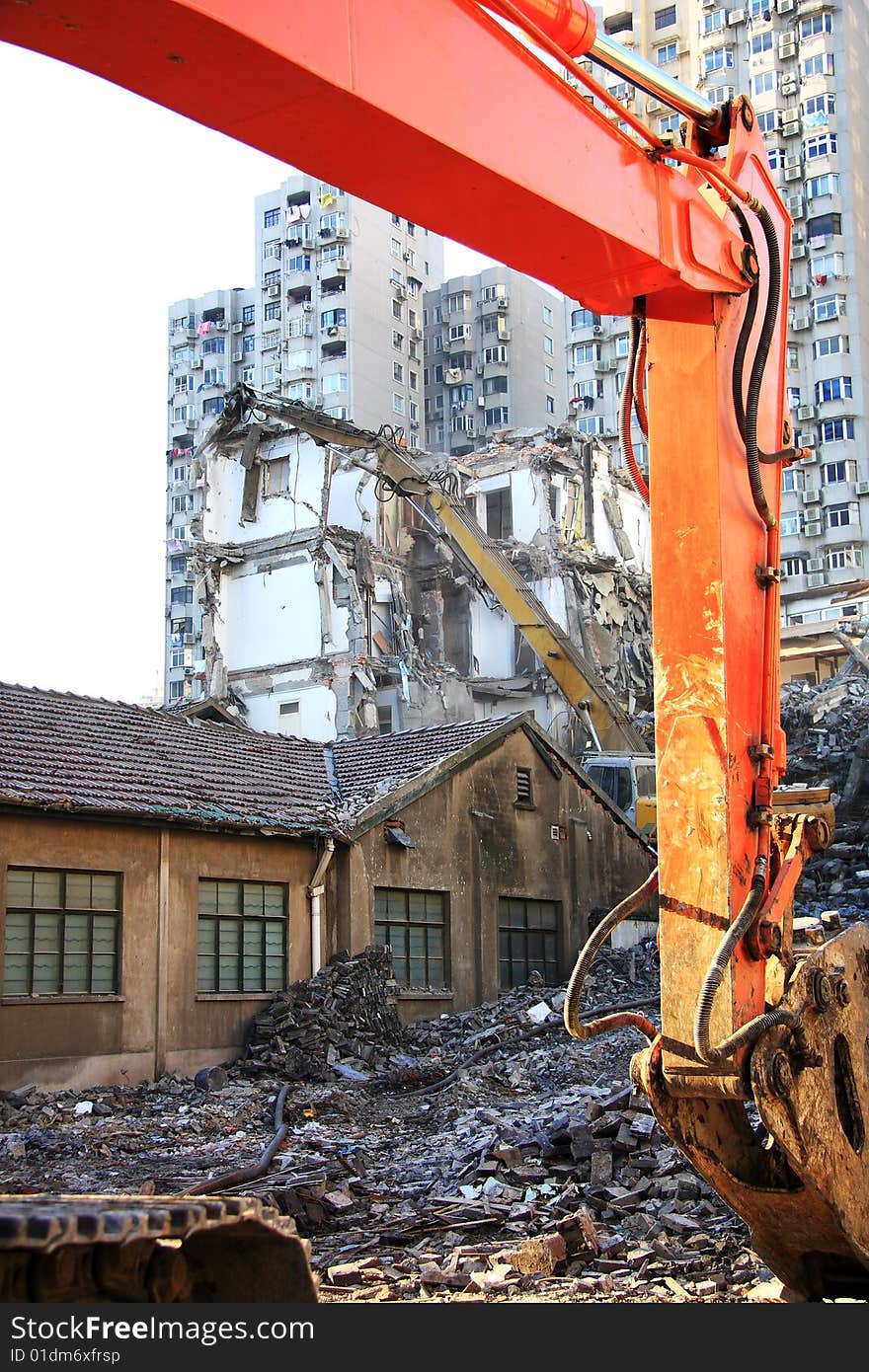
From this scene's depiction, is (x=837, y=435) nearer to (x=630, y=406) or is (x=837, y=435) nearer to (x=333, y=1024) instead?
(x=333, y=1024)

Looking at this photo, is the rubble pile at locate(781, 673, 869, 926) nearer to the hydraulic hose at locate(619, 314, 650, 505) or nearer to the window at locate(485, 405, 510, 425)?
the hydraulic hose at locate(619, 314, 650, 505)

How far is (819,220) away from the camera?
59844mm

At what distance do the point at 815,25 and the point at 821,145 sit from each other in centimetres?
535

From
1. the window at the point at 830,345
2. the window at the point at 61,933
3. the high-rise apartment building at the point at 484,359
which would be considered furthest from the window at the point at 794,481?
the window at the point at 61,933

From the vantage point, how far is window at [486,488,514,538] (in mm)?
44281

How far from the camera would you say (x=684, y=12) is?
216ft

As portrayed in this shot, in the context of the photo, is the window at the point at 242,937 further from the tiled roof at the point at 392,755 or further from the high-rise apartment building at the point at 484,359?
the high-rise apartment building at the point at 484,359

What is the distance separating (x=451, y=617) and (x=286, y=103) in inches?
1439

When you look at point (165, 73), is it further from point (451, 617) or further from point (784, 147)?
point (784, 147)

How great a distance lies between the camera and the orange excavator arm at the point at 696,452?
506 cm

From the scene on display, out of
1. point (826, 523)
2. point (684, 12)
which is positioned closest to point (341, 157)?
point (826, 523)

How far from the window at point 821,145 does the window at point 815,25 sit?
4.42 m

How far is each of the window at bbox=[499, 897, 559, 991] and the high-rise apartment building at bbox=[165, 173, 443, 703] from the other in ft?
155

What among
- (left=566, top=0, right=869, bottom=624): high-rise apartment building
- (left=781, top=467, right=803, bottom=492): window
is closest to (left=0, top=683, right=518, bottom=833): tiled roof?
(left=566, top=0, right=869, bottom=624): high-rise apartment building
